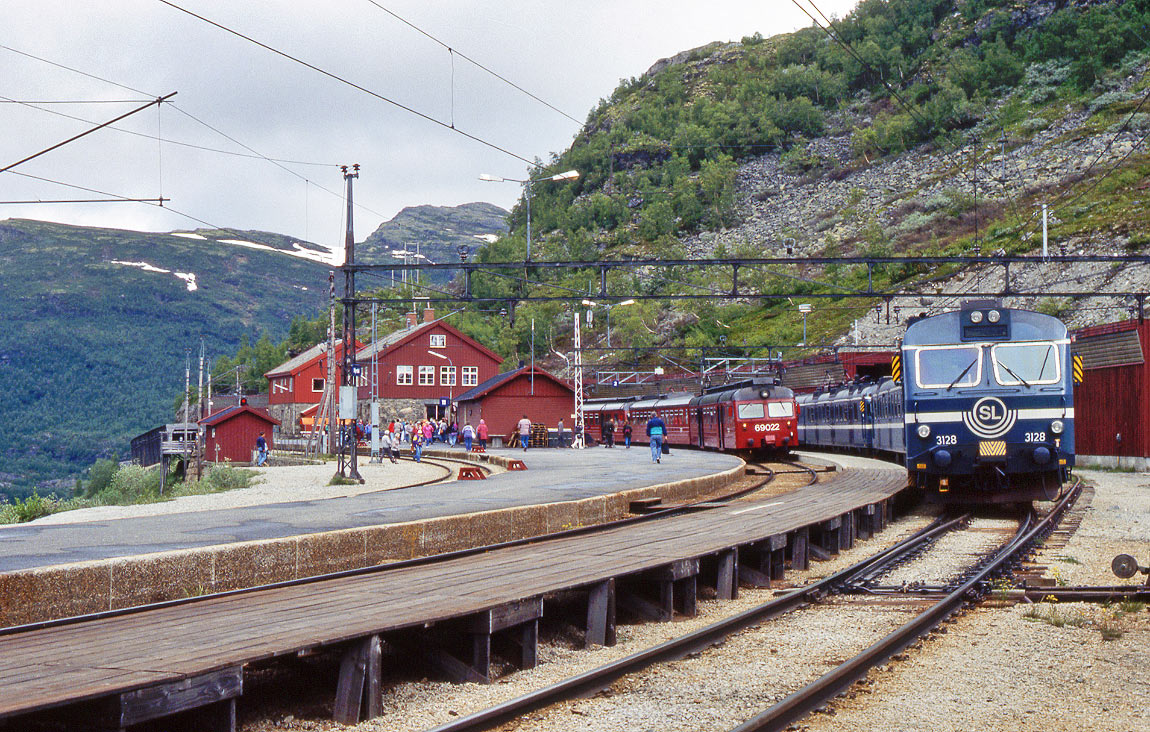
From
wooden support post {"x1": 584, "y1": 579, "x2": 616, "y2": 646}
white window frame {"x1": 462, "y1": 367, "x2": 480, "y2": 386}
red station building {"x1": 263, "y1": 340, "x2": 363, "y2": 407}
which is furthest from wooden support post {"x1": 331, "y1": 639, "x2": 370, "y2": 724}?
red station building {"x1": 263, "y1": 340, "x2": 363, "y2": 407}

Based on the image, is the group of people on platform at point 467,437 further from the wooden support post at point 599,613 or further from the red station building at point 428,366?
the wooden support post at point 599,613

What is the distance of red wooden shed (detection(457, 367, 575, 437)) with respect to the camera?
61406mm

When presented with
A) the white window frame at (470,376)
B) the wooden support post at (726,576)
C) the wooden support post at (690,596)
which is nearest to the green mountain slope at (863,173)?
the white window frame at (470,376)

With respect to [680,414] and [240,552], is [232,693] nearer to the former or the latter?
[240,552]

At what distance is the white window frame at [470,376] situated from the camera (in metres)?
78.4

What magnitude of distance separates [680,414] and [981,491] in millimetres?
32482

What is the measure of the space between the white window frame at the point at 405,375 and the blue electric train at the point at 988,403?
199 feet

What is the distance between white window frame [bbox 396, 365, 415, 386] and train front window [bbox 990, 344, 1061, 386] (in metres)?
62.0

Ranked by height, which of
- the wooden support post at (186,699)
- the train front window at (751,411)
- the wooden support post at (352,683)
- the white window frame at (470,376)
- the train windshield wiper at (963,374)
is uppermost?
the white window frame at (470,376)

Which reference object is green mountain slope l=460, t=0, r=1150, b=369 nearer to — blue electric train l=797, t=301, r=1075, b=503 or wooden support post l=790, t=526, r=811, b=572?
blue electric train l=797, t=301, r=1075, b=503

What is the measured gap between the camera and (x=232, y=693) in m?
5.75

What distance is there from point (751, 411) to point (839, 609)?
29023 mm

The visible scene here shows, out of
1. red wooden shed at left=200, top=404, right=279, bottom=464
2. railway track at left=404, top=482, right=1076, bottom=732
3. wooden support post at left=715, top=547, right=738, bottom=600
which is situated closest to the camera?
railway track at left=404, top=482, right=1076, bottom=732

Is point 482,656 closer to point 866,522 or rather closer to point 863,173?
point 866,522
